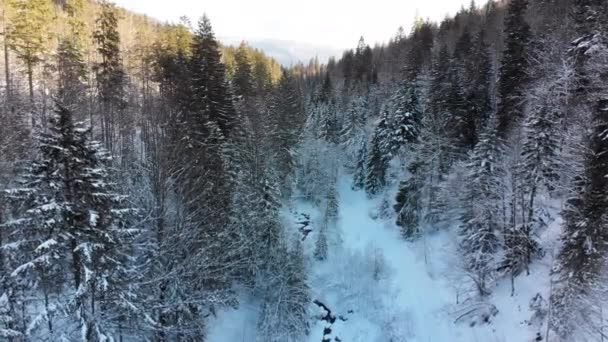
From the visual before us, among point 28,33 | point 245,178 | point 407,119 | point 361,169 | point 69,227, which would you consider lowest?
point 361,169

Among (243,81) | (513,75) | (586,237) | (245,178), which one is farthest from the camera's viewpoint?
(243,81)

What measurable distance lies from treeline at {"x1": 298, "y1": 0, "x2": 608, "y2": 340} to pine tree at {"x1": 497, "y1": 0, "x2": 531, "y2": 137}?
13 centimetres

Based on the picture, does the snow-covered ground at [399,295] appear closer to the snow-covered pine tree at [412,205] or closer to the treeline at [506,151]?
the treeline at [506,151]

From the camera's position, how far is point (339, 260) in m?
33.3

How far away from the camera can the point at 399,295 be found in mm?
28016

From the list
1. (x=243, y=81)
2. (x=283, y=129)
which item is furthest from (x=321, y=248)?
(x=243, y=81)

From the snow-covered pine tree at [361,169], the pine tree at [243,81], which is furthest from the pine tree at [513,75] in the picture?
the pine tree at [243,81]

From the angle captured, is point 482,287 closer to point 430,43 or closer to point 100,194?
point 100,194

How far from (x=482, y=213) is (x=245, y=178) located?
53.6 feet

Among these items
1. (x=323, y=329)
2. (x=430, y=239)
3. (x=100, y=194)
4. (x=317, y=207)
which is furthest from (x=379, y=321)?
(x=100, y=194)

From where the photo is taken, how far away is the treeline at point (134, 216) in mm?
11656

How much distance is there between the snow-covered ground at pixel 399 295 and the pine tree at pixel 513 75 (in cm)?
1025

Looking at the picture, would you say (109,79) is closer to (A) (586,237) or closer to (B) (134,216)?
(B) (134,216)

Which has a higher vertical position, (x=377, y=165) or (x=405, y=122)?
(x=405, y=122)
